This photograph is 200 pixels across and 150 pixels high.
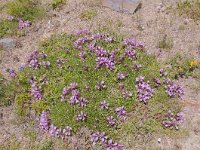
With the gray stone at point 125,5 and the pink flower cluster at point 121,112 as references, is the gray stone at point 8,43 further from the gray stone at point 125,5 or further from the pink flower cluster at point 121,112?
the pink flower cluster at point 121,112

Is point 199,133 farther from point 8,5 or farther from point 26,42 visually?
→ point 8,5

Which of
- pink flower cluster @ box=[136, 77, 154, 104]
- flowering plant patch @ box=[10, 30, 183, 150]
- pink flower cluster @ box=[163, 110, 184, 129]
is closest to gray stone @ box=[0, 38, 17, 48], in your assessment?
flowering plant patch @ box=[10, 30, 183, 150]

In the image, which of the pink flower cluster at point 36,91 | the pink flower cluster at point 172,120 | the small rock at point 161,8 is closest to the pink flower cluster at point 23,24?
the pink flower cluster at point 36,91

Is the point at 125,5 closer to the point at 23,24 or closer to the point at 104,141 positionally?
the point at 23,24

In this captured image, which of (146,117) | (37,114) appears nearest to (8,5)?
(37,114)

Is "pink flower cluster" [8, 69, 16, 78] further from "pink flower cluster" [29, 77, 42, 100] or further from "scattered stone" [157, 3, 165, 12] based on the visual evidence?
"scattered stone" [157, 3, 165, 12]

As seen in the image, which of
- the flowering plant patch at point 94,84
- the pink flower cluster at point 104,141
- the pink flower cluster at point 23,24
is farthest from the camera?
the pink flower cluster at point 23,24

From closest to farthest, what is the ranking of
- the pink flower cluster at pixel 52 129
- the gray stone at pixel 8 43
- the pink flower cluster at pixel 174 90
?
the pink flower cluster at pixel 52 129 < the pink flower cluster at pixel 174 90 < the gray stone at pixel 8 43
